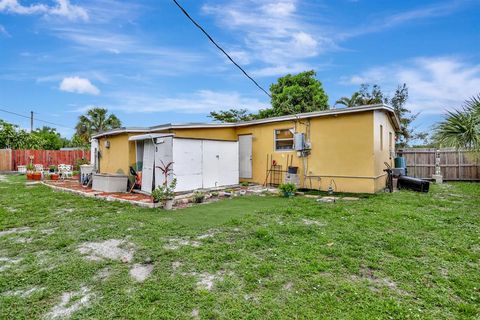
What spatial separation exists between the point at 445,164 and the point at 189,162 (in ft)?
41.8

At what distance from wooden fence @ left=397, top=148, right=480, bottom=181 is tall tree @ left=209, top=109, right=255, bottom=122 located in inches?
627

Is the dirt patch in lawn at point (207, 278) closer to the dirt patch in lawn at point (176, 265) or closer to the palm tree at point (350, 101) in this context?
the dirt patch in lawn at point (176, 265)

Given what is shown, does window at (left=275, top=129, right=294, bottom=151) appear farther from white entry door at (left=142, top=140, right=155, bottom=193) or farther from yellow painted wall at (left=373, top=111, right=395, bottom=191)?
white entry door at (left=142, top=140, right=155, bottom=193)

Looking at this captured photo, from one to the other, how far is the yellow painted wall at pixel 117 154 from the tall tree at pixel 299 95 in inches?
593

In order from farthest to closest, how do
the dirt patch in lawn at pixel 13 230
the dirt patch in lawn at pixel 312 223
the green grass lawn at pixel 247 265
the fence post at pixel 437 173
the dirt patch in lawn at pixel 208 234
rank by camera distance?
the fence post at pixel 437 173 → the dirt patch in lawn at pixel 312 223 → the dirt patch in lawn at pixel 13 230 → the dirt patch in lawn at pixel 208 234 → the green grass lawn at pixel 247 265

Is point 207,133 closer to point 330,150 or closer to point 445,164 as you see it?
point 330,150

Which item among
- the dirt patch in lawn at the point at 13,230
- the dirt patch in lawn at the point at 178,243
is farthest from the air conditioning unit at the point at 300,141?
the dirt patch in lawn at the point at 13,230

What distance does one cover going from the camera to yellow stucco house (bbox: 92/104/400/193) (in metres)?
8.55

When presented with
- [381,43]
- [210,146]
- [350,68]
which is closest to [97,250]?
[210,146]

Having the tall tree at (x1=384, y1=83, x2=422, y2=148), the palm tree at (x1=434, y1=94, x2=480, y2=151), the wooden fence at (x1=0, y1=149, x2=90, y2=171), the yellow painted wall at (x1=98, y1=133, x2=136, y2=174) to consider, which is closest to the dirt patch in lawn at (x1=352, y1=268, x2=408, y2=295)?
the palm tree at (x1=434, y1=94, x2=480, y2=151)

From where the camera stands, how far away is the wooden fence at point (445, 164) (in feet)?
42.0

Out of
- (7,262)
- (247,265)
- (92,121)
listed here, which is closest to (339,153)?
(247,265)

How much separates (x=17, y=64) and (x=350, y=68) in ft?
62.7

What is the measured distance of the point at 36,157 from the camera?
70.2 ft
